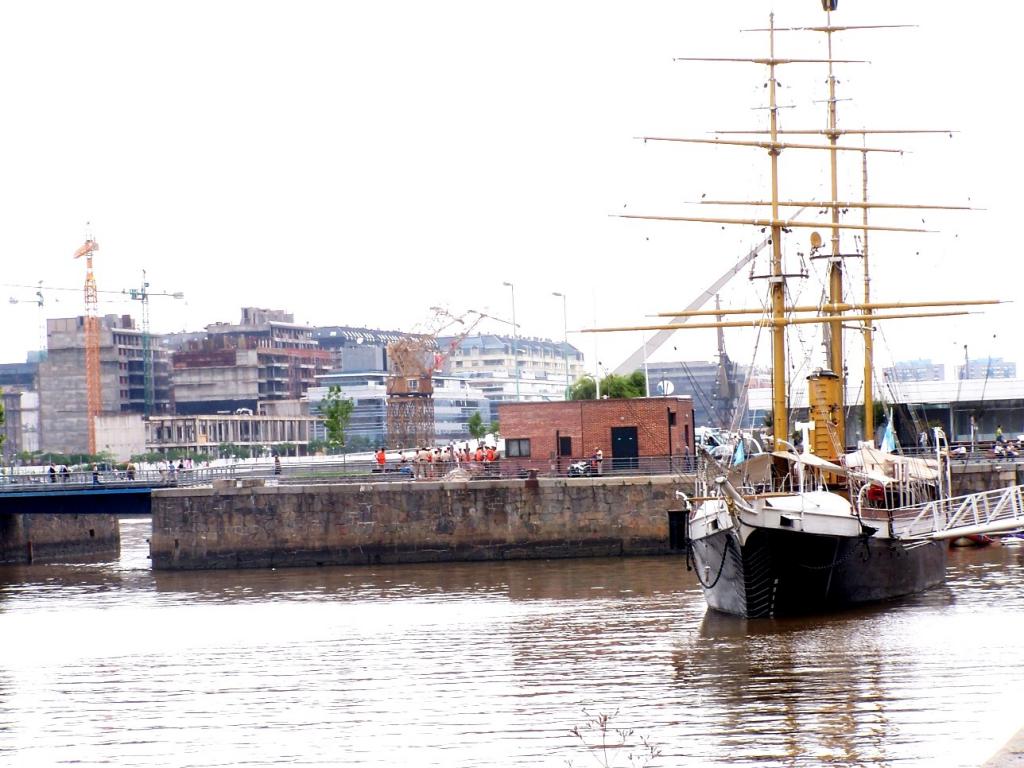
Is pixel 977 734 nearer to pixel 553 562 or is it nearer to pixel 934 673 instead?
pixel 934 673

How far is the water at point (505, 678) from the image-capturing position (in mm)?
22234

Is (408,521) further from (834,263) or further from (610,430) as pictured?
(834,263)

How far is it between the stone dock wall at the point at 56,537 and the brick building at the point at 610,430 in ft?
68.7

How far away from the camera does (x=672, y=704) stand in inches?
995

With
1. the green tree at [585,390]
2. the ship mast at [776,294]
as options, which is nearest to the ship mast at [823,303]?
the ship mast at [776,294]

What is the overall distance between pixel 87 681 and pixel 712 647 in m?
12.0

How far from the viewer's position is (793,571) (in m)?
36.6

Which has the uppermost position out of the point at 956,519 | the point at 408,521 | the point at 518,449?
the point at 518,449

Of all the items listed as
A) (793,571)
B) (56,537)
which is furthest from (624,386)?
(793,571)

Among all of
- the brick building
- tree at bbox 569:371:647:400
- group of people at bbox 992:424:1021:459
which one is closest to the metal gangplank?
Answer: the brick building

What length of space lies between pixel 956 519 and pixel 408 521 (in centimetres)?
2375

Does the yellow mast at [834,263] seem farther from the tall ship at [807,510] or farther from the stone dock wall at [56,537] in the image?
the stone dock wall at [56,537]

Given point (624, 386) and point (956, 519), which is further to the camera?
point (624, 386)

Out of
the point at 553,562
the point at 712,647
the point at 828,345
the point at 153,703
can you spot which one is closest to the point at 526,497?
the point at 553,562
